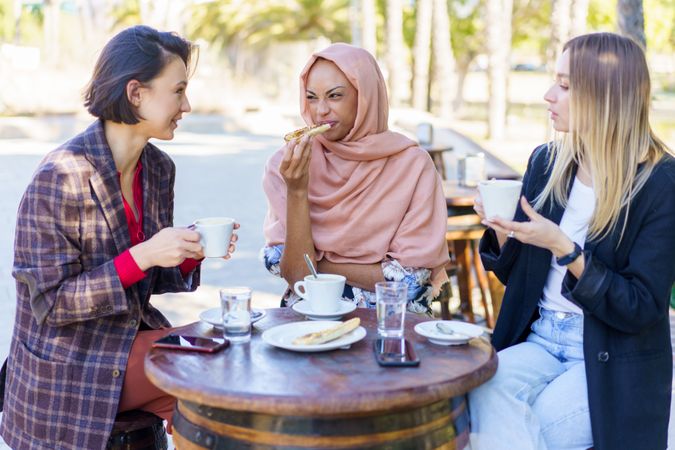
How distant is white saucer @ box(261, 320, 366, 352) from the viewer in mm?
2307

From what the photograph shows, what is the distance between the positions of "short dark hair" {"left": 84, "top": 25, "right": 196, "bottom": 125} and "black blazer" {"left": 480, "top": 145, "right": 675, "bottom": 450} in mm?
1435

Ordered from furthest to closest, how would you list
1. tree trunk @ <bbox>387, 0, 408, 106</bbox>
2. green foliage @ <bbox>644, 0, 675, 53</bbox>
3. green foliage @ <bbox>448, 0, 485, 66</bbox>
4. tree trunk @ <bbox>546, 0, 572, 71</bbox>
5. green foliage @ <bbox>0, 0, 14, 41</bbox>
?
1. green foliage @ <bbox>0, 0, 14, 41</bbox>
2. green foliage @ <bbox>448, 0, 485, 66</bbox>
3. green foliage @ <bbox>644, 0, 675, 53</bbox>
4. tree trunk @ <bbox>387, 0, 408, 106</bbox>
5. tree trunk @ <bbox>546, 0, 572, 71</bbox>

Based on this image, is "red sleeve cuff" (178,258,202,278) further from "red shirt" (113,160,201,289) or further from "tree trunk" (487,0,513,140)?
"tree trunk" (487,0,513,140)

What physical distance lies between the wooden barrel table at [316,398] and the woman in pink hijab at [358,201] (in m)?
0.97

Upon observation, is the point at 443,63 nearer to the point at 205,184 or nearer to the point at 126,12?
the point at 205,184

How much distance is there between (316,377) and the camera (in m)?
2.13

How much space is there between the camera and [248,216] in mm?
9422

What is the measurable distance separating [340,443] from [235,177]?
10393 millimetres

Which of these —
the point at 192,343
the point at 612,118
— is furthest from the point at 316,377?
the point at 612,118

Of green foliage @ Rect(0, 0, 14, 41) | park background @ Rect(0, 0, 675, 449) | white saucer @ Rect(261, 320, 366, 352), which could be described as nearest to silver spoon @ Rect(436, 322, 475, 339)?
white saucer @ Rect(261, 320, 366, 352)

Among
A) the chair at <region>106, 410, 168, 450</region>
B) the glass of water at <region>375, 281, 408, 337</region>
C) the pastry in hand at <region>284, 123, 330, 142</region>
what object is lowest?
the chair at <region>106, 410, 168, 450</region>

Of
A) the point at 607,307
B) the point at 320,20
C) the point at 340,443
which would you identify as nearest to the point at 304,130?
the point at 607,307

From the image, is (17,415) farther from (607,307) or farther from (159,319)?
(607,307)

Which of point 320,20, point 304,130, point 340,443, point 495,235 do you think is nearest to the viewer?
point 340,443
